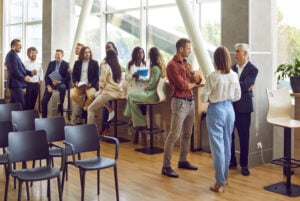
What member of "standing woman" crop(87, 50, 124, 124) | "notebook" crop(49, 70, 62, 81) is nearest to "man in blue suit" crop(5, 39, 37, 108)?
"notebook" crop(49, 70, 62, 81)

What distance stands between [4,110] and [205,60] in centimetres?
303

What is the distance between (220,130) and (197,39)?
2.15m

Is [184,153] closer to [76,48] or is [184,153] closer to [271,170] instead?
[271,170]

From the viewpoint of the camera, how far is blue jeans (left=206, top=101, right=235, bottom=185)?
454 cm

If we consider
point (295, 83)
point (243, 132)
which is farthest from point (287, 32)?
point (243, 132)

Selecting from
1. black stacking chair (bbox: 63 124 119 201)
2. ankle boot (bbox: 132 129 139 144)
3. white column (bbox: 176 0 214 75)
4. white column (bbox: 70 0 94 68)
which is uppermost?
white column (bbox: 70 0 94 68)

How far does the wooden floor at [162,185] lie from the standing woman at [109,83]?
4.77 feet

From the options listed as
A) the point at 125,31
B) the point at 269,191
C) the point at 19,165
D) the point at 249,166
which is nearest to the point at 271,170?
the point at 249,166

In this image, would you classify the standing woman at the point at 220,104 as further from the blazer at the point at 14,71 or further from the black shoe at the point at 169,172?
the blazer at the point at 14,71

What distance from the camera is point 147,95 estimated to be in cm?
657

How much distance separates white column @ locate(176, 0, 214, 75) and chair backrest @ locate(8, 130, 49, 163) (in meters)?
2.90

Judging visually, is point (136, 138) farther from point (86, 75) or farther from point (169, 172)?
point (169, 172)

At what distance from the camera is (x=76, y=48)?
8.77 metres

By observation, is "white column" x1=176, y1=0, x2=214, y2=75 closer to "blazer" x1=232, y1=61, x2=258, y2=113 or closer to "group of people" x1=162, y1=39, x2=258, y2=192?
"group of people" x1=162, y1=39, x2=258, y2=192
